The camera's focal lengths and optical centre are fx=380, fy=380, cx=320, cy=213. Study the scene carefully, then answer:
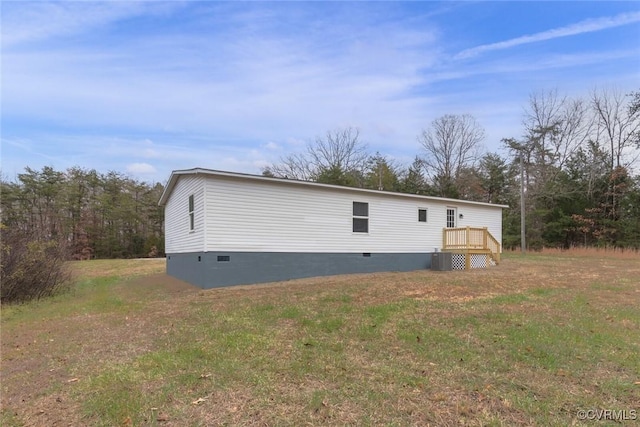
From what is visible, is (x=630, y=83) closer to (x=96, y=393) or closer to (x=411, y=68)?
(x=411, y=68)

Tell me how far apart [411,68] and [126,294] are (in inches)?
478

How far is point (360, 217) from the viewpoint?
13406mm

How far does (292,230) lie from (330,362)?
26.4 ft

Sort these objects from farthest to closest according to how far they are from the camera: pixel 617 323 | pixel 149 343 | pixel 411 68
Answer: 1. pixel 411 68
2. pixel 617 323
3. pixel 149 343

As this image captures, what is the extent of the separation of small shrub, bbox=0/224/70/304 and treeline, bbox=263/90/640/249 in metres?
22.4

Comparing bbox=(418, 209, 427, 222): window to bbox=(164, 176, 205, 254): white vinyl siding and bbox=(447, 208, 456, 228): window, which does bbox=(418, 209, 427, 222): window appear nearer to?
bbox=(447, 208, 456, 228): window

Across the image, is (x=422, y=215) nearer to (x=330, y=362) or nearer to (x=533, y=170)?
(x=330, y=362)

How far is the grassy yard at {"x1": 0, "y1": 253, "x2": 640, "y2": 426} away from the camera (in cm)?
289

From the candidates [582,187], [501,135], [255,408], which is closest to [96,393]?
[255,408]

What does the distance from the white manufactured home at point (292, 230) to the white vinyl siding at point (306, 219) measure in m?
0.03

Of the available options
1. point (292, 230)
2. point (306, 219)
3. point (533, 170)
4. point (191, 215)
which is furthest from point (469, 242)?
point (533, 170)

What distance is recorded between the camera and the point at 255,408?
2941 millimetres

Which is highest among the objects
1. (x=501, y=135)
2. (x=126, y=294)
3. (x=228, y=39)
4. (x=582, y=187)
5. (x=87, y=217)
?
(x=501, y=135)

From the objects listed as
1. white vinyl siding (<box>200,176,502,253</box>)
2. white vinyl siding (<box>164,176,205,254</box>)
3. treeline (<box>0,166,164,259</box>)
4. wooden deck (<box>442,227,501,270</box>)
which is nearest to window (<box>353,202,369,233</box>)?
white vinyl siding (<box>200,176,502,253</box>)
